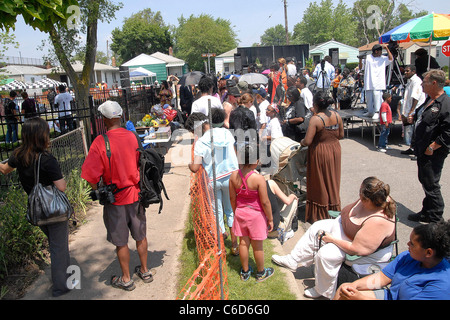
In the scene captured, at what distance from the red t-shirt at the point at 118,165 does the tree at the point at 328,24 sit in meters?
71.0

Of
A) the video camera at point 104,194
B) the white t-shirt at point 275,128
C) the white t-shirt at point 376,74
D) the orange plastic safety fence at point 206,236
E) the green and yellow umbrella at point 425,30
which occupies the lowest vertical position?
the orange plastic safety fence at point 206,236

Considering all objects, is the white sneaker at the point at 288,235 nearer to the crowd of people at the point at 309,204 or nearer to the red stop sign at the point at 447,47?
the crowd of people at the point at 309,204

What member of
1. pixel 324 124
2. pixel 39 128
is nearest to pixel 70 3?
pixel 39 128

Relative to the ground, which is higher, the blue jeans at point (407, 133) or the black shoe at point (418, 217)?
the blue jeans at point (407, 133)

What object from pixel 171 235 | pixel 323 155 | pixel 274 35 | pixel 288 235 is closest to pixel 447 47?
pixel 323 155

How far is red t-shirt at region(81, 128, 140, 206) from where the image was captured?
3447mm

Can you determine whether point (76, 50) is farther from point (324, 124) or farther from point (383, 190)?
point (383, 190)

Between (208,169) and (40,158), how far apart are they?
6.02 ft

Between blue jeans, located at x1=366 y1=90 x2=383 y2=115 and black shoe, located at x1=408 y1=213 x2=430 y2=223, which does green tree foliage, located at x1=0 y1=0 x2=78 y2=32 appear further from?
blue jeans, located at x1=366 y1=90 x2=383 y2=115

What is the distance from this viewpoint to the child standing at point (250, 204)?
3539mm

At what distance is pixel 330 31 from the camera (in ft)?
229

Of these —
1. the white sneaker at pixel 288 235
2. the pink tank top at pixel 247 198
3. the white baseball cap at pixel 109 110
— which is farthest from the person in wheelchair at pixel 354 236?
the white baseball cap at pixel 109 110

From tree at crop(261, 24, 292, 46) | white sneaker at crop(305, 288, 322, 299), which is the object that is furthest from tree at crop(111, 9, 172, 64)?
tree at crop(261, 24, 292, 46)

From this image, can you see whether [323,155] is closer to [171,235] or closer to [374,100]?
[171,235]
